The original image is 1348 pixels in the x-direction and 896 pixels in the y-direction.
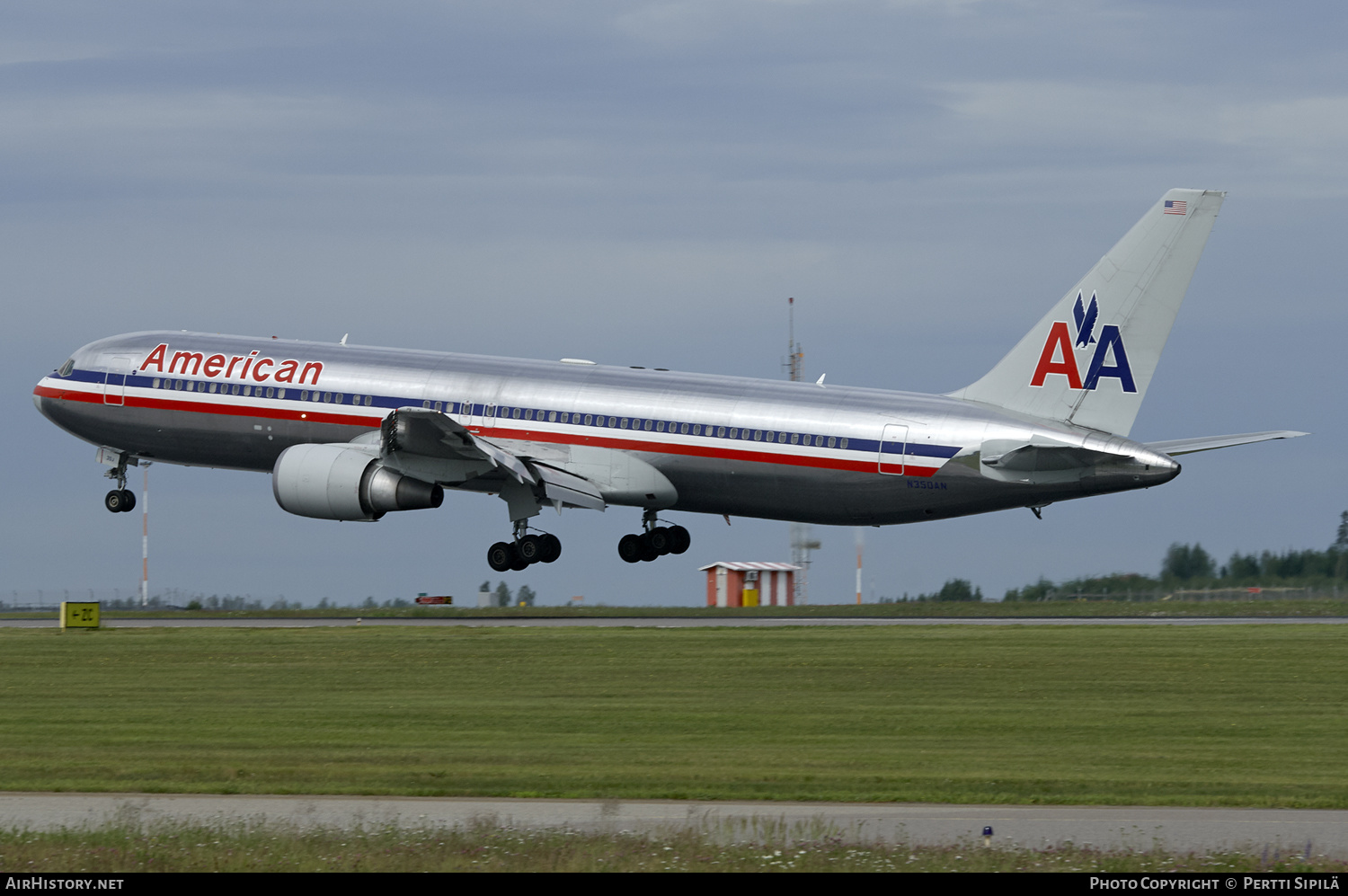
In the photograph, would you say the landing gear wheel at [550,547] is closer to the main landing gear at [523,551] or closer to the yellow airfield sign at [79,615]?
the main landing gear at [523,551]

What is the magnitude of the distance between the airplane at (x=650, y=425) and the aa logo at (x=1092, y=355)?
0.17ft

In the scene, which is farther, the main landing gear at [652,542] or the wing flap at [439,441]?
the main landing gear at [652,542]

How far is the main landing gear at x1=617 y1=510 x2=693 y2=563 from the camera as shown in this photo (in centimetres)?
5612

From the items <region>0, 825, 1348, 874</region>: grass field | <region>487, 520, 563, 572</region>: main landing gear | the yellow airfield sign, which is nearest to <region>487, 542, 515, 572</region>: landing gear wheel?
<region>487, 520, 563, 572</region>: main landing gear

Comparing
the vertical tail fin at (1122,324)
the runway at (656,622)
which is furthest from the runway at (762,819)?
the runway at (656,622)

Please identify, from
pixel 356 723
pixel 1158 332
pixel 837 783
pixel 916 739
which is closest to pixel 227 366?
pixel 356 723

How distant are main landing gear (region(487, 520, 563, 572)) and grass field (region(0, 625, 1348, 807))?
3.46 metres

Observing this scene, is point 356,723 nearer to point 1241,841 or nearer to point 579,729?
point 579,729

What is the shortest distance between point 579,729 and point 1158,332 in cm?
2343

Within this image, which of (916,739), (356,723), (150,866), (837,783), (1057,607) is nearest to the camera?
(150,866)

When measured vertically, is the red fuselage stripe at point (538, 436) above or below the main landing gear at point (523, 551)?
above

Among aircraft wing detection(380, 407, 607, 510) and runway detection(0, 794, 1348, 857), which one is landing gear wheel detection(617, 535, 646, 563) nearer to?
aircraft wing detection(380, 407, 607, 510)

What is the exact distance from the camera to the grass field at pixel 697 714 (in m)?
24.7

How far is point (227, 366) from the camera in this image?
180 ft
